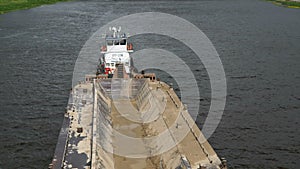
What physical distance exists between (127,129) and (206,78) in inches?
672

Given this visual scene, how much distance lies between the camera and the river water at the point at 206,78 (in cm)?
2556

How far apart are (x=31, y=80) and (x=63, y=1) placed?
70.2 meters

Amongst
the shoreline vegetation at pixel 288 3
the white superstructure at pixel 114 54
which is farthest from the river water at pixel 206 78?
the shoreline vegetation at pixel 288 3

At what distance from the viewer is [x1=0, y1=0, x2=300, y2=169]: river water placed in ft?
83.9

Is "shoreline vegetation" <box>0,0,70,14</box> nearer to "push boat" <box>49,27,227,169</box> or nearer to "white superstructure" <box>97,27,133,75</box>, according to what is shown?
"white superstructure" <box>97,27,133,75</box>

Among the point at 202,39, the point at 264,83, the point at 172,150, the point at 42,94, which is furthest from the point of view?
the point at 202,39

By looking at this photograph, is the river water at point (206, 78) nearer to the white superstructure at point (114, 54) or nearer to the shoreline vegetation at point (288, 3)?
the white superstructure at point (114, 54)

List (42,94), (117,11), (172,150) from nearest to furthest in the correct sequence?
(172,150) < (42,94) < (117,11)

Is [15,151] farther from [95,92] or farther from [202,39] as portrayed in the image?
[202,39]

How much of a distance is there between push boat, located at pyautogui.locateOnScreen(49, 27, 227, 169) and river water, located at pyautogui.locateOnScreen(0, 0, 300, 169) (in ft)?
13.1

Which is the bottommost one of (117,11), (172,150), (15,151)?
(15,151)

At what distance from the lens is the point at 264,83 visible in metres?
38.4

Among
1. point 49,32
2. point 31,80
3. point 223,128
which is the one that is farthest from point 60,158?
point 49,32

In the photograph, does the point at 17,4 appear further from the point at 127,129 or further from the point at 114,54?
the point at 127,129
